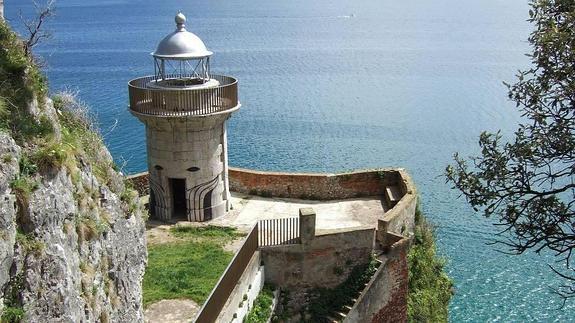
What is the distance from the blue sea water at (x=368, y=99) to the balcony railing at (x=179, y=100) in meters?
2.96

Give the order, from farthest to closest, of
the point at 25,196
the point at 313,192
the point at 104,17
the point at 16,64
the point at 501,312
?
the point at 104,17, the point at 501,312, the point at 313,192, the point at 16,64, the point at 25,196

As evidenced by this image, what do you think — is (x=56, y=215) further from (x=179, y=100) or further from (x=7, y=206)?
(x=179, y=100)

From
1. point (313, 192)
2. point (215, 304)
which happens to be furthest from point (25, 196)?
point (313, 192)

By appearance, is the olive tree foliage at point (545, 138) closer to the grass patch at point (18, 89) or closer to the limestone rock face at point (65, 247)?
the limestone rock face at point (65, 247)

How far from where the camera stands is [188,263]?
49.6 feet

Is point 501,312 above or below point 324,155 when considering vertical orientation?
below

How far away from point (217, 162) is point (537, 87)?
11.8 metres

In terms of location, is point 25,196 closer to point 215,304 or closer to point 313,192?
point 215,304

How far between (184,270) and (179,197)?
458 centimetres

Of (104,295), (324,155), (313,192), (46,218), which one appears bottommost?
(324,155)

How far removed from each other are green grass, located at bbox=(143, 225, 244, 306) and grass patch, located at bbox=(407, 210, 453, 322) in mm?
5481

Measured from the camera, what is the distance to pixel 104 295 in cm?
966

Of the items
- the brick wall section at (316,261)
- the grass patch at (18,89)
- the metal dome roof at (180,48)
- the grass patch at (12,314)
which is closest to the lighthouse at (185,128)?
the metal dome roof at (180,48)

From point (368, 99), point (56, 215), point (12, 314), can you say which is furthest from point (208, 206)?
point (368, 99)
